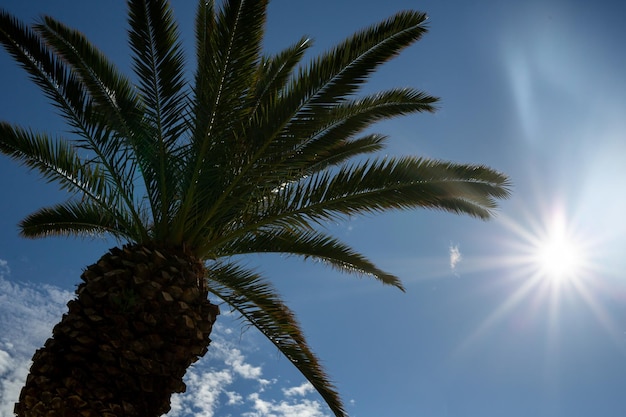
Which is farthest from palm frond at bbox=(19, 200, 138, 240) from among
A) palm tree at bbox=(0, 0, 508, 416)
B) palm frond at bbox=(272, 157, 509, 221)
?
palm frond at bbox=(272, 157, 509, 221)

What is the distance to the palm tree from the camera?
251 inches

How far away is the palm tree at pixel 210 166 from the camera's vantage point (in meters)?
6.37

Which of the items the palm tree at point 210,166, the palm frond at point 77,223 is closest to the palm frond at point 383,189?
the palm tree at point 210,166

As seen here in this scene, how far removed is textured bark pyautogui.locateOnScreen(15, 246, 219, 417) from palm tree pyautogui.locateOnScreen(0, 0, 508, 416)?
22mm

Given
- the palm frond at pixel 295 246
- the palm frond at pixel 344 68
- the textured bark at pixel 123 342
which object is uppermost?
the palm frond at pixel 344 68

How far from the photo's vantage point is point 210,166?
24.4 ft

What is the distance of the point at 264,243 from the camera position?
26.3ft

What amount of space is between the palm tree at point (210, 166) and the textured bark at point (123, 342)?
0.02 meters

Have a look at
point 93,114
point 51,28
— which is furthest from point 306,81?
point 51,28

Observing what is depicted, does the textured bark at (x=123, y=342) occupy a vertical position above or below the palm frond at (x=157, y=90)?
below

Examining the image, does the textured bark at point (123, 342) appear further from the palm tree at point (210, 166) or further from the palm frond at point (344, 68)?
the palm frond at point (344, 68)

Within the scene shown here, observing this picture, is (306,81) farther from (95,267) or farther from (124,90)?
(95,267)

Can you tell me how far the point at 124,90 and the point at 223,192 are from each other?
2.43 metres

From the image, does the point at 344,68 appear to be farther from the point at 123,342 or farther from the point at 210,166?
the point at 123,342
